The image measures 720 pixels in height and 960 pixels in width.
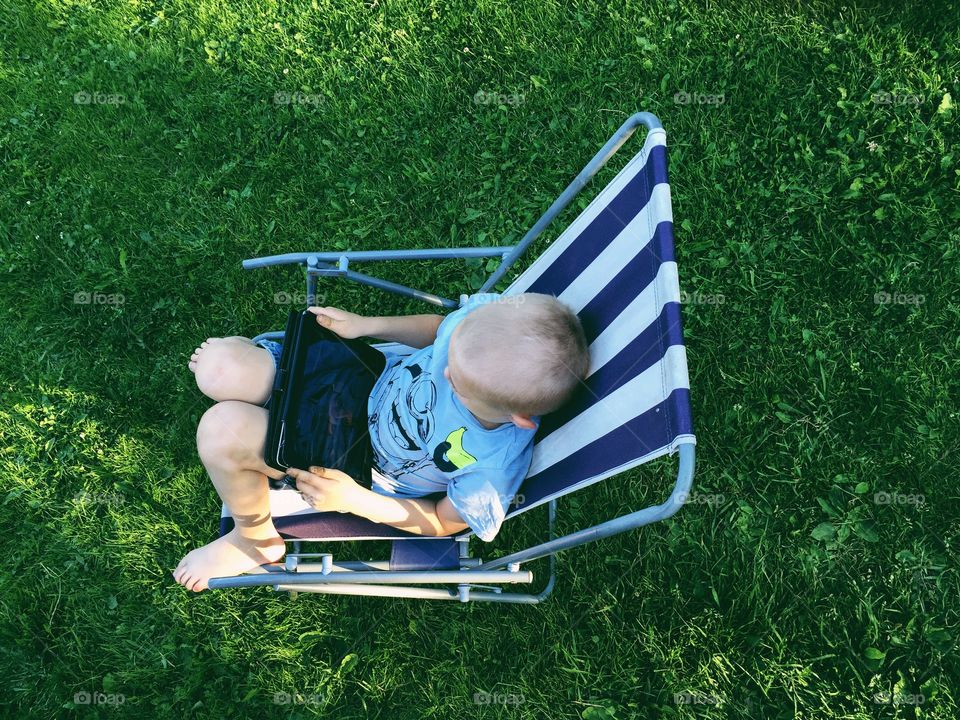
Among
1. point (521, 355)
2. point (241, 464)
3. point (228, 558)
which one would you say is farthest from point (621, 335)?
point (228, 558)

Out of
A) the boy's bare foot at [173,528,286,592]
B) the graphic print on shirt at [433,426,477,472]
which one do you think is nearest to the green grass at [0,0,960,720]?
the boy's bare foot at [173,528,286,592]

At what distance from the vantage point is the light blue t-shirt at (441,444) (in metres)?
2.04

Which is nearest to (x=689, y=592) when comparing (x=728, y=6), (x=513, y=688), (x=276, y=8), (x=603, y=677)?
(x=603, y=677)

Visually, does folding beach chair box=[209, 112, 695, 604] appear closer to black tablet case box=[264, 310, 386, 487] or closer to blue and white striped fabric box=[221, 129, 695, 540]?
blue and white striped fabric box=[221, 129, 695, 540]

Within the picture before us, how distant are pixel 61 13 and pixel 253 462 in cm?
333

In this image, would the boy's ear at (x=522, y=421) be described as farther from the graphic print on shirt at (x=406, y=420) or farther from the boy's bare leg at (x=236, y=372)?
the boy's bare leg at (x=236, y=372)

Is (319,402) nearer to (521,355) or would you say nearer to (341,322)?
(341,322)

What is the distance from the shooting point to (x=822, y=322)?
3.11 meters

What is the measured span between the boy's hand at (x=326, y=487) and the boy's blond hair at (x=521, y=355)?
661 millimetres

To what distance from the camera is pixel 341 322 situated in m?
2.54

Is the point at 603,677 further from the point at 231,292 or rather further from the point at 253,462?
the point at 231,292

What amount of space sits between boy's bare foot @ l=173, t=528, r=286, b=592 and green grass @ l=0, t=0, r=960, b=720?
0.38 metres

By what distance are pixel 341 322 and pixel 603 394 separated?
1166 mm

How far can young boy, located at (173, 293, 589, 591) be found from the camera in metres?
1.78
